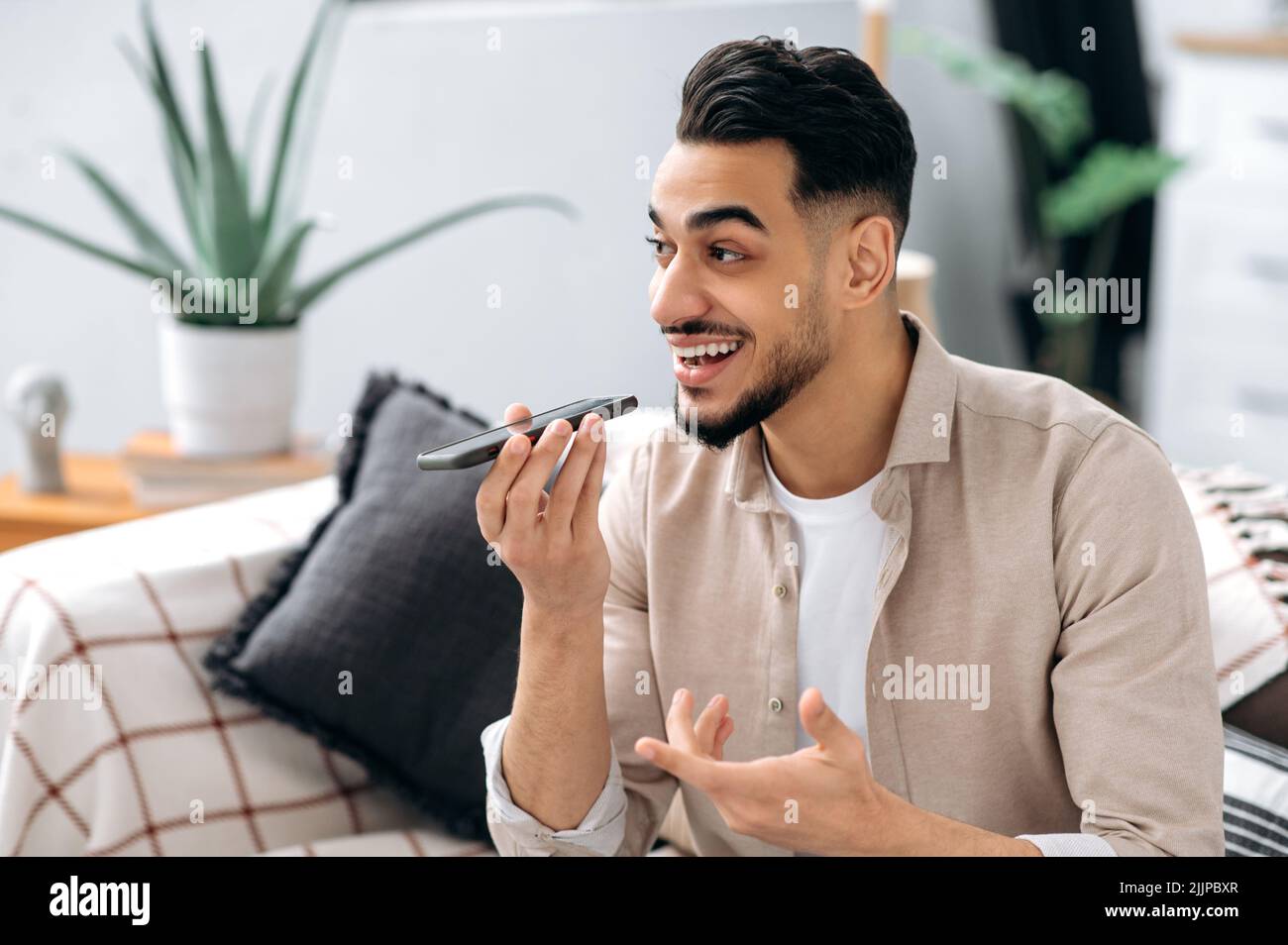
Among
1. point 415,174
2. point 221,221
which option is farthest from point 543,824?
point 415,174

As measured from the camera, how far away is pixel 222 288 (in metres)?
2.15

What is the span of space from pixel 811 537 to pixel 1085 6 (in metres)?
2.86

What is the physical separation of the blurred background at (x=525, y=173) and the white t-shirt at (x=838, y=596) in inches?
51.0

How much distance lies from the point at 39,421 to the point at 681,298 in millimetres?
1452

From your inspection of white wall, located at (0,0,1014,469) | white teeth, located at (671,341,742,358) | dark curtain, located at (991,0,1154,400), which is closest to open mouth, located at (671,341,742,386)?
white teeth, located at (671,341,742,358)

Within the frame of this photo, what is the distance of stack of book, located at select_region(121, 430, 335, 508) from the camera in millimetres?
2148

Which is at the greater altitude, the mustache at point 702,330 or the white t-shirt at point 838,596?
the mustache at point 702,330

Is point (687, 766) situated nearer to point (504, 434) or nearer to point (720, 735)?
point (720, 735)

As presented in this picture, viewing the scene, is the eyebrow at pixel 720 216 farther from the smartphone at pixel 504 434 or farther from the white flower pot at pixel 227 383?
the white flower pot at pixel 227 383

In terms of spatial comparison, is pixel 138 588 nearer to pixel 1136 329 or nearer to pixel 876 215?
pixel 876 215

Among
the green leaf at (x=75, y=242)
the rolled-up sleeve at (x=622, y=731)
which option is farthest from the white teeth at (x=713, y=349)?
the green leaf at (x=75, y=242)

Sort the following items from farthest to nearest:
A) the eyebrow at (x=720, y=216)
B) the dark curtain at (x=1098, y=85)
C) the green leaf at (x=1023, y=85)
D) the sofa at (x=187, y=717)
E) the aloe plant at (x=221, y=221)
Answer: the dark curtain at (x=1098, y=85)
the green leaf at (x=1023, y=85)
the aloe plant at (x=221, y=221)
the sofa at (x=187, y=717)
the eyebrow at (x=720, y=216)

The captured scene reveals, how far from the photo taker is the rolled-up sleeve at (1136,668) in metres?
1.01

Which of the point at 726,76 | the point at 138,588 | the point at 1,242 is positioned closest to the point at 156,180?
the point at 1,242
